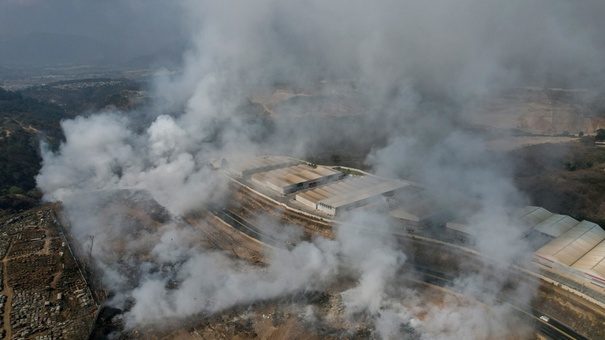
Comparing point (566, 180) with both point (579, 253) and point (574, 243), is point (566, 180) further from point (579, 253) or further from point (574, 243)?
point (579, 253)

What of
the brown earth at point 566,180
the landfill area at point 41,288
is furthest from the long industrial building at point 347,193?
the landfill area at point 41,288

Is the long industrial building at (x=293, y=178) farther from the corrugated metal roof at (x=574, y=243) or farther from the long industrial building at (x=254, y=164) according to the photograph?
the corrugated metal roof at (x=574, y=243)

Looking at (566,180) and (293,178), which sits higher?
(566,180)

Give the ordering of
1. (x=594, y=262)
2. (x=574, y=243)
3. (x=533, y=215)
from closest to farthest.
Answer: (x=594, y=262) → (x=574, y=243) → (x=533, y=215)

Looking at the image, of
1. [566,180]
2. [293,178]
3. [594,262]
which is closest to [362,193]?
[293,178]

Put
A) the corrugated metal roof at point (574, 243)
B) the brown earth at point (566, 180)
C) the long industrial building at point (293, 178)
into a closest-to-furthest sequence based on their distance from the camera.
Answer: the corrugated metal roof at point (574, 243), the brown earth at point (566, 180), the long industrial building at point (293, 178)

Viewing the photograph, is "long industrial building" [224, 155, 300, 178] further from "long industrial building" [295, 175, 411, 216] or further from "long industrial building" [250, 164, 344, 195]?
"long industrial building" [295, 175, 411, 216]

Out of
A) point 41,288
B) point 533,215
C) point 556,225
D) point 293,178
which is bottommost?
point 41,288
